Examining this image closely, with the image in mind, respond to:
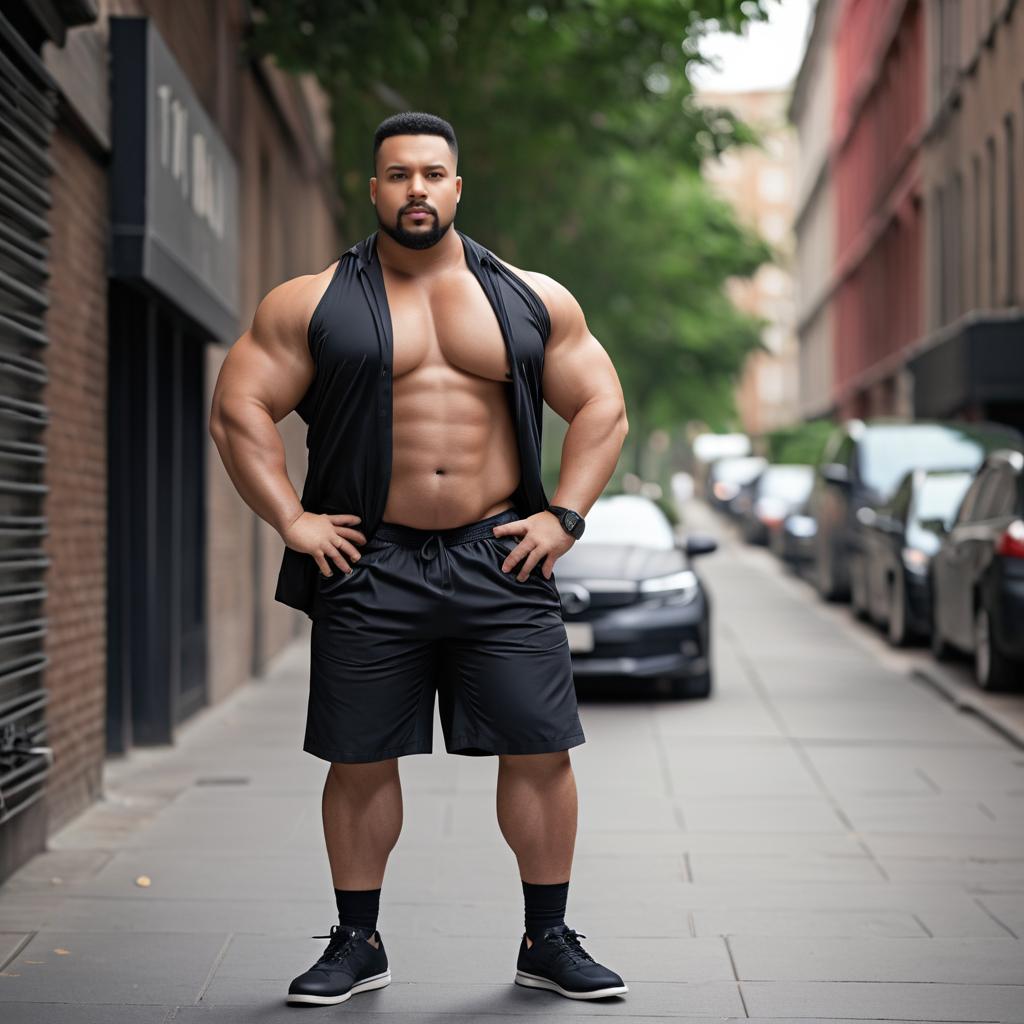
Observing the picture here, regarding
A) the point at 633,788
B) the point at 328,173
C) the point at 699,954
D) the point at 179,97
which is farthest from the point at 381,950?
the point at 328,173

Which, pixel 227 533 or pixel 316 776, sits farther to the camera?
pixel 227 533

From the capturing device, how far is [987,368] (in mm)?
24594

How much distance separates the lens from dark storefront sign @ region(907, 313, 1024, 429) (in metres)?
24.5

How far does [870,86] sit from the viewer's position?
144 feet

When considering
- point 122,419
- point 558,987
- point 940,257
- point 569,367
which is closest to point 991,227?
point 940,257

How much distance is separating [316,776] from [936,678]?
535 cm

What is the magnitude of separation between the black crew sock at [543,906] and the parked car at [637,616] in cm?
699

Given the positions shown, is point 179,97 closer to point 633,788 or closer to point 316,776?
point 316,776

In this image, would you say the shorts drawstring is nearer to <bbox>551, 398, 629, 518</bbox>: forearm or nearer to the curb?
<bbox>551, 398, 629, 518</bbox>: forearm

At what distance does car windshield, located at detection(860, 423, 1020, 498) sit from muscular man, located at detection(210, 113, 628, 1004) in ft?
47.8

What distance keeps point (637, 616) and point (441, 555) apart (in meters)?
7.58

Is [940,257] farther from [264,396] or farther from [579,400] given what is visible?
[264,396]

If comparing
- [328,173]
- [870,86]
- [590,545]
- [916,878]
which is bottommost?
[916,878]

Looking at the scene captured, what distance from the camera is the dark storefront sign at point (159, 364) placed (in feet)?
28.4
